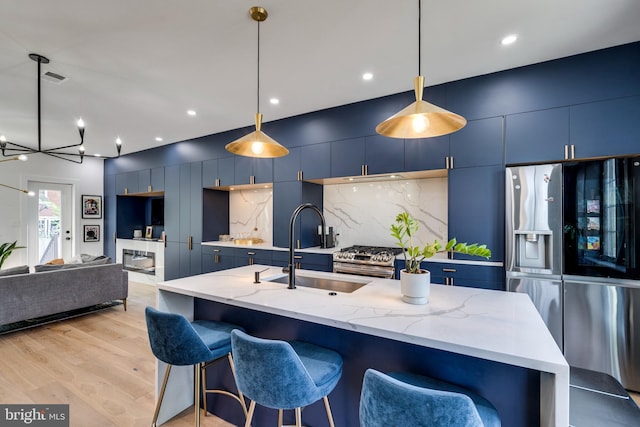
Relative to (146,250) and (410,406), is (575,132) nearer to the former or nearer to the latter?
(410,406)

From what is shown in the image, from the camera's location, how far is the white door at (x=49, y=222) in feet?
19.3

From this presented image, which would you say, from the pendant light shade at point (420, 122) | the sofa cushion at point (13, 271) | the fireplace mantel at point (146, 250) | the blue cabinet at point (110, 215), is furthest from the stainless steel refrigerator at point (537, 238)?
the blue cabinet at point (110, 215)

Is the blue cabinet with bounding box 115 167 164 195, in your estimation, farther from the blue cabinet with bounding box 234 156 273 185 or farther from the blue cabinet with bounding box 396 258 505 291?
the blue cabinet with bounding box 396 258 505 291

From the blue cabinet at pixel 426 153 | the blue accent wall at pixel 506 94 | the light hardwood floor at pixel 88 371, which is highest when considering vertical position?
the blue accent wall at pixel 506 94

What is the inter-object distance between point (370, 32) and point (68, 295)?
4.56m

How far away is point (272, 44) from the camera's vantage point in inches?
92.4

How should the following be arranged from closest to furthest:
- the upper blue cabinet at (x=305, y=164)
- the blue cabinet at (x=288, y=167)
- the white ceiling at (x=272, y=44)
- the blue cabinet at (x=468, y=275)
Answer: the white ceiling at (x=272, y=44) → the blue cabinet at (x=468, y=275) → the upper blue cabinet at (x=305, y=164) → the blue cabinet at (x=288, y=167)

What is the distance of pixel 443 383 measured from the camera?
1.19 m

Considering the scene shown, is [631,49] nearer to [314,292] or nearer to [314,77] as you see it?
[314,77]

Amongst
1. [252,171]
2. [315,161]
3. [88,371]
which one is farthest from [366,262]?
[88,371]

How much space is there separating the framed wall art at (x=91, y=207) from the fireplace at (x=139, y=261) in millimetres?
1256

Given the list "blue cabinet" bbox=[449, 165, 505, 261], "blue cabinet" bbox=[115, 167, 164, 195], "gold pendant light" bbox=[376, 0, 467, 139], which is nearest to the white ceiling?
"gold pendant light" bbox=[376, 0, 467, 139]

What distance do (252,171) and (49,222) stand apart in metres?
5.09

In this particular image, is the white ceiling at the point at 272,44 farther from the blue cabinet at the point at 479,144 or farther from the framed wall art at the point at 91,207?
the framed wall art at the point at 91,207
